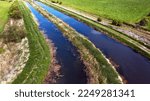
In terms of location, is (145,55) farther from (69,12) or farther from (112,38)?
(69,12)

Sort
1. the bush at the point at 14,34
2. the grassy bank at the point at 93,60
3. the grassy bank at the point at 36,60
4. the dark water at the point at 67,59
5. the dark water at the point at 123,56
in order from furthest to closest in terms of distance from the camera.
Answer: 1. the bush at the point at 14,34
2. the dark water at the point at 123,56
3. the grassy bank at the point at 93,60
4. the grassy bank at the point at 36,60
5. the dark water at the point at 67,59

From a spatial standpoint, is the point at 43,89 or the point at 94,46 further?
the point at 94,46

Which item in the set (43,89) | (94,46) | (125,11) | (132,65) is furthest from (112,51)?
(125,11)

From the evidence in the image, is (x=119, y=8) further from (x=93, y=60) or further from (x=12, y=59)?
(x=12, y=59)

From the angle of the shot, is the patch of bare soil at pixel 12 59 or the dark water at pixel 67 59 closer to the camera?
the dark water at pixel 67 59

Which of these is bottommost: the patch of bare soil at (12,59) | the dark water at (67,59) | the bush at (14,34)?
the patch of bare soil at (12,59)

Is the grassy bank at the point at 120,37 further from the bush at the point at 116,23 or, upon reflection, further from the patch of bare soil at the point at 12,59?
the patch of bare soil at the point at 12,59

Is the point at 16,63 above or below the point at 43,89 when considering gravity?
below

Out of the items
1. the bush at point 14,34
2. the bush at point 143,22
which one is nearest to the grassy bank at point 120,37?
the bush at point 143,22
